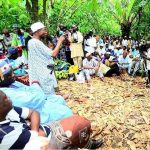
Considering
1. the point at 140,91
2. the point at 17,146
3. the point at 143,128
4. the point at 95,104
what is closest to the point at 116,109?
the point at 95,104

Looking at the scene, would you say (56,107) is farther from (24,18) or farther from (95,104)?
(24,18)

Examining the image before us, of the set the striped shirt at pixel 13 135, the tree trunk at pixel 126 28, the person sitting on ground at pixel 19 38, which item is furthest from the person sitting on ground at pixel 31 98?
the tree trunk at pixel 126 28

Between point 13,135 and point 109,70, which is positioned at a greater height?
point 13,135

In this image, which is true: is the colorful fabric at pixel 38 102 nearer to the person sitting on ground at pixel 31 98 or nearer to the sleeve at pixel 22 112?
the person sitting on ground at pixel 31 98

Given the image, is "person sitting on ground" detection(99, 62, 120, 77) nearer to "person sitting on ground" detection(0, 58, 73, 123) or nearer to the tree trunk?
"person sitting on ground" detection(0, 58, 73, 123)

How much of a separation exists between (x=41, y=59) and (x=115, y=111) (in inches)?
79.9

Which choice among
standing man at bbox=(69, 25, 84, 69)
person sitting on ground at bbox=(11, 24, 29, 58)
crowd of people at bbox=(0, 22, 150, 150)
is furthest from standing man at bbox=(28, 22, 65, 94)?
standing man at bbox=(69, 25, 84, 69)

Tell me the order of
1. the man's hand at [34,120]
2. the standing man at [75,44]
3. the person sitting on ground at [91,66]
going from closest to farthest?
the man's hand at [34,120] → the person sitting on ground at [91,66] → the standing man at [75,44]

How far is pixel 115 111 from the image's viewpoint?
6.33 metres

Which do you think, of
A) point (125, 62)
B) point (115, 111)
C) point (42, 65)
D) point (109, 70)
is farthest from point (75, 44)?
point (42, 65)

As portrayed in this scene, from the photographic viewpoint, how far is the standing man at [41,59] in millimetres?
4777

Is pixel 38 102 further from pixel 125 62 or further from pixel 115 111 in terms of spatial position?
pixel 125 62

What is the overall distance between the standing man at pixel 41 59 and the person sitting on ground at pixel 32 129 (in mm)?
1674

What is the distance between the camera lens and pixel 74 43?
11.8 m
